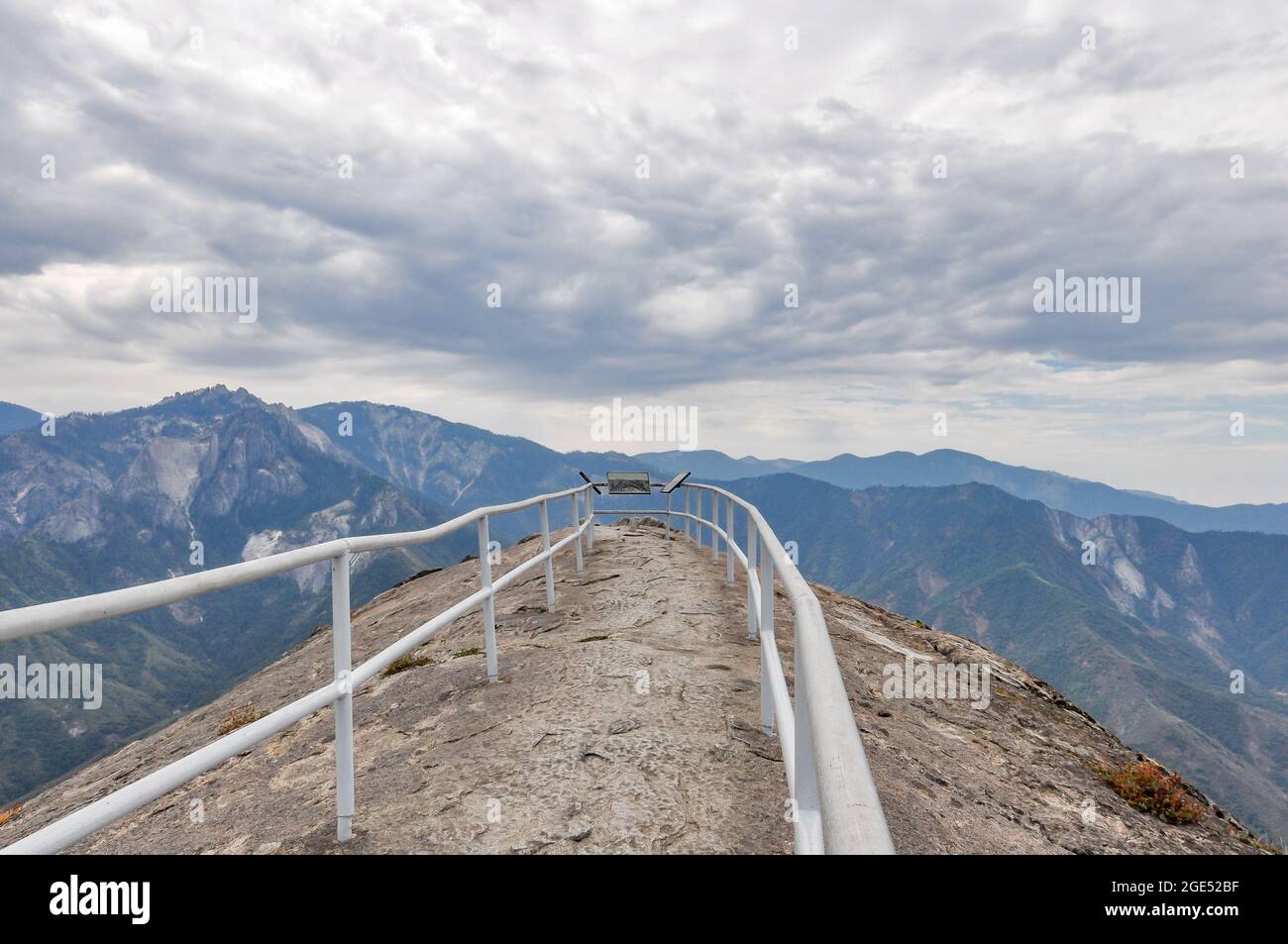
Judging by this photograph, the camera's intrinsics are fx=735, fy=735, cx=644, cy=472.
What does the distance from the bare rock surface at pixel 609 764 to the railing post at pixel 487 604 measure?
0.63ft

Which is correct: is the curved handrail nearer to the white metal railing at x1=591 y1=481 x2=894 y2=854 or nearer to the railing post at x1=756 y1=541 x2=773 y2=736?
the white metal railing at x1=591 y1=481 x2=894 y2=854

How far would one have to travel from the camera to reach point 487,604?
6965 millimetres

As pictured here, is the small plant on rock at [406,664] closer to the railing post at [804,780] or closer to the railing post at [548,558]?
the railing post at [548,558]

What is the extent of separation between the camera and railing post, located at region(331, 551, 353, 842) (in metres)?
4.12

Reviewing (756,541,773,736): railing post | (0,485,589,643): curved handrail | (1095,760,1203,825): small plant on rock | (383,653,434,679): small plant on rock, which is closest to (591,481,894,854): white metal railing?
(756,541,773,736): railing post

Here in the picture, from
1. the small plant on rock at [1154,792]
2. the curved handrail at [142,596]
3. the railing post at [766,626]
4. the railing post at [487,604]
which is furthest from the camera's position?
the railing post at [487,604]

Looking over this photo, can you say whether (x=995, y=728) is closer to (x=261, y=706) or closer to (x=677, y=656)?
(x=677, y=656)

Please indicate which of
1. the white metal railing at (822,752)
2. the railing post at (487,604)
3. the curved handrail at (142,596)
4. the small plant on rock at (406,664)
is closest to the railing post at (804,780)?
the white metal railing at (822,752)

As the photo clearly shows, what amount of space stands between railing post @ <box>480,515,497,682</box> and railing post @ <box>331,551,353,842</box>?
7.69 feet

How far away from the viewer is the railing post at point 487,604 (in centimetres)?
679

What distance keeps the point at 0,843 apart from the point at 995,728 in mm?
9409

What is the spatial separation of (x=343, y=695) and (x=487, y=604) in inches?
111
